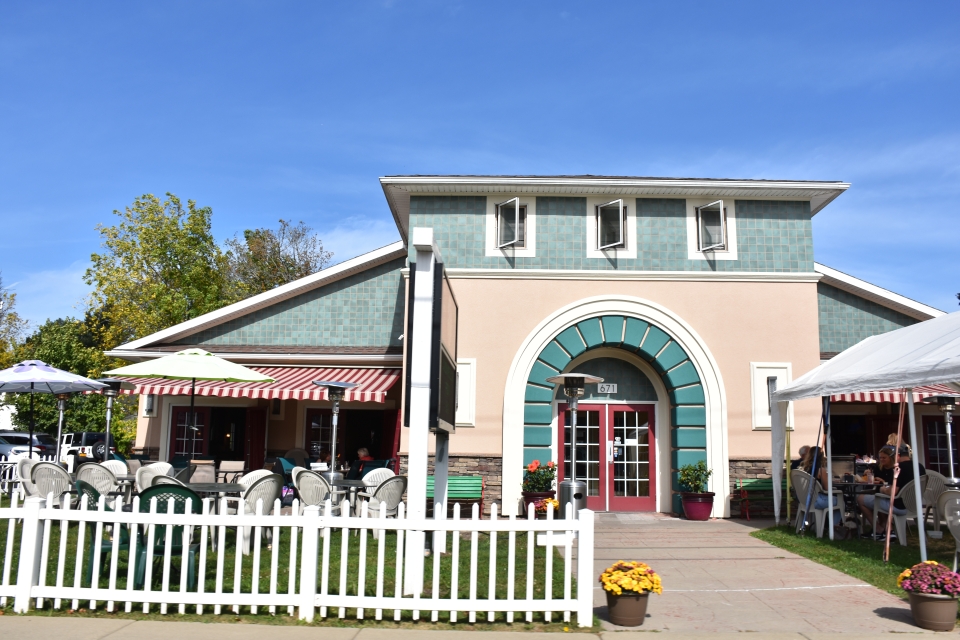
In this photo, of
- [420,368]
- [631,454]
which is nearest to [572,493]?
[631,454]

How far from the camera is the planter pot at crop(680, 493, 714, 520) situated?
14.3 m

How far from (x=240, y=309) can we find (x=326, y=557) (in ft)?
39.1

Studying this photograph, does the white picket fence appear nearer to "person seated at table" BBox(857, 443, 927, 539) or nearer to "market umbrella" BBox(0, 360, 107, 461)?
"person seated at table" BBox(857, 443, 927, 539)

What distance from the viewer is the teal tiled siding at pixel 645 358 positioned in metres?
15.0

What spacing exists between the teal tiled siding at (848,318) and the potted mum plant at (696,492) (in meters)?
4.93

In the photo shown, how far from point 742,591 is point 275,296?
40.0 feet

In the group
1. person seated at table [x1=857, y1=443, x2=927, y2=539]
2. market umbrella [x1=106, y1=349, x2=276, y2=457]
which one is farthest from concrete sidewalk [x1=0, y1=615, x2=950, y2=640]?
person seated at table [x1=857, y1=443, x2=927, y2=539]

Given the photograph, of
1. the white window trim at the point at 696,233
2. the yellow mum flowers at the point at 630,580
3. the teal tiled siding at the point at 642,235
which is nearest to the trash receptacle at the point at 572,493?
the teal tiled siding at the point at 642,235

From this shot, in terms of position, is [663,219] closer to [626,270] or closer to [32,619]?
[626,270]

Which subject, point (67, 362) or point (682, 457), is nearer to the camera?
point (682, 457)

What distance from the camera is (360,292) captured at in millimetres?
17828

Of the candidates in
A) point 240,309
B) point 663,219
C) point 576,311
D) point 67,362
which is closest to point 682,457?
point 576,311

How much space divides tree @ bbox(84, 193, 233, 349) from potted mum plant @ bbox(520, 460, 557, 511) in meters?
19.2

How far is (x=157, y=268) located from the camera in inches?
1200
